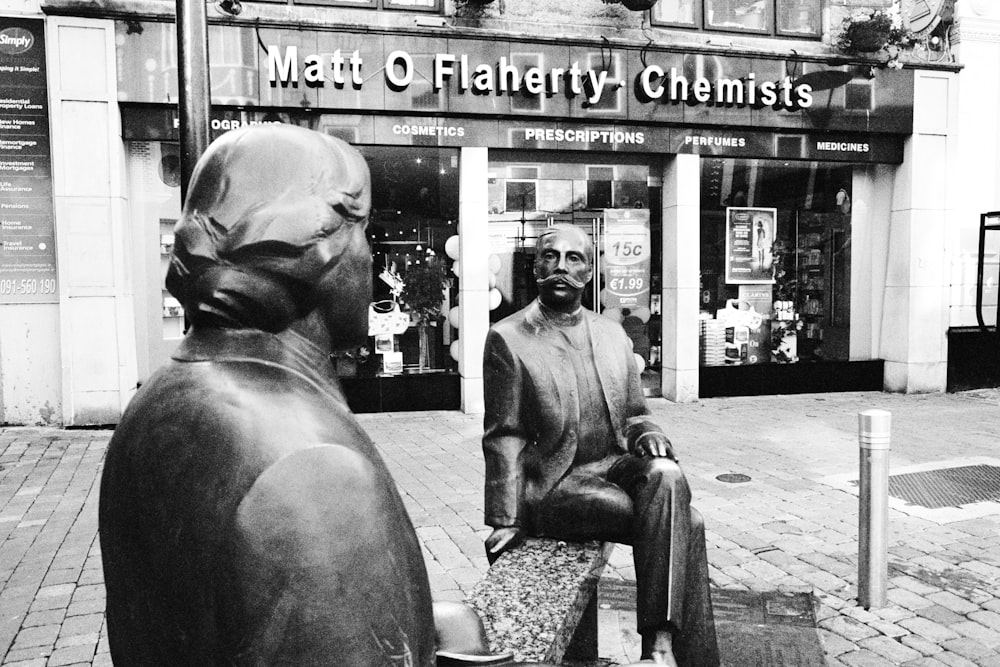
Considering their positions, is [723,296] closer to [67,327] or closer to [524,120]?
[524,120]

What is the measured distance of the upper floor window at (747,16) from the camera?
11133 millimetres

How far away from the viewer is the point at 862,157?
38.8 ft

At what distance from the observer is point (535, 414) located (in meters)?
3.20

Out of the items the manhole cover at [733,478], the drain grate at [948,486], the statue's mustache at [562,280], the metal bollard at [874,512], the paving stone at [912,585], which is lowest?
the manhole cover at [733,478]

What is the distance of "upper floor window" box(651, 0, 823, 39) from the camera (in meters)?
Result: 11.1

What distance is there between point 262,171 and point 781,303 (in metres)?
11.9

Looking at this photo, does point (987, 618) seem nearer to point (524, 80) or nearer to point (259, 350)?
point (259, 350)

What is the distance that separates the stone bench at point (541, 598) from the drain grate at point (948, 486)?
414cm

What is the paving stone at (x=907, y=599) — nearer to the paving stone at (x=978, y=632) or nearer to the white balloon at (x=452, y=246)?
the paving stone at (x=978, y=632)

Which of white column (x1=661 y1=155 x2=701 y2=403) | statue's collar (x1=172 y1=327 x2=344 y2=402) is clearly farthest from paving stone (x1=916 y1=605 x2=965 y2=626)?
white column (x1=661 y1=155 x2=701 y2=403)

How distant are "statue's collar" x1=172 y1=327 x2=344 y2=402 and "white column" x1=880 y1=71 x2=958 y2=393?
1234 cm

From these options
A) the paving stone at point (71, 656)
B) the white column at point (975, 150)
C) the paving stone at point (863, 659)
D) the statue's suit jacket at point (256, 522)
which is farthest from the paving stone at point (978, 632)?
the white column at point (975, 150)

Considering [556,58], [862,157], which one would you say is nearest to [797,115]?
[862,157]

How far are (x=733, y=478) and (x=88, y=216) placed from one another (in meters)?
7.70
